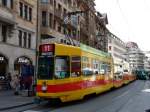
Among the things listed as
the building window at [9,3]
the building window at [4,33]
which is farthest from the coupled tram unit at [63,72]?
the building window at [9,3]

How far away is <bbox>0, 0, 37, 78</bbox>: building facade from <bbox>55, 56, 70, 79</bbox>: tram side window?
599 inches

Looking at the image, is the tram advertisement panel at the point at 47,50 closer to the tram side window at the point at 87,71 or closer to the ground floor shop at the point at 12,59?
the tram side window at the point at 87,71

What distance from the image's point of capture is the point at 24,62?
42156 mm

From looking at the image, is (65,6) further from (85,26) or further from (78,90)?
(78,90)

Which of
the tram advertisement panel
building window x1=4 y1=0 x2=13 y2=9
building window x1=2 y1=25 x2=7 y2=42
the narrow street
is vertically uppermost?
building window x1=4 y1=0 x2=13 y2=9

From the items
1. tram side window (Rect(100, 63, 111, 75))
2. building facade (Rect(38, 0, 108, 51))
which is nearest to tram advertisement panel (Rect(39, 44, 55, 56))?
building facade (Rect(38, 0, 108, 51))

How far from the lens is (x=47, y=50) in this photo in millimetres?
21578

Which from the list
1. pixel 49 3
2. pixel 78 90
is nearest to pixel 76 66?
pixel 78 90

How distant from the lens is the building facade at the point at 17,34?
123 ft

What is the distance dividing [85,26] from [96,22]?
18173mm

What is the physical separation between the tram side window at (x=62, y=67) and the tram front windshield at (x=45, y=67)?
27 centimetres

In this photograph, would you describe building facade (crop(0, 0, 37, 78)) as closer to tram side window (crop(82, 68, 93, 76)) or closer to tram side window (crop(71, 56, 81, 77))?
tram side window (crop(82, 68, 93, 76))

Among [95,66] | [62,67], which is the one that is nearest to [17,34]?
[95,66]

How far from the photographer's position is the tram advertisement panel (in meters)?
21.5
